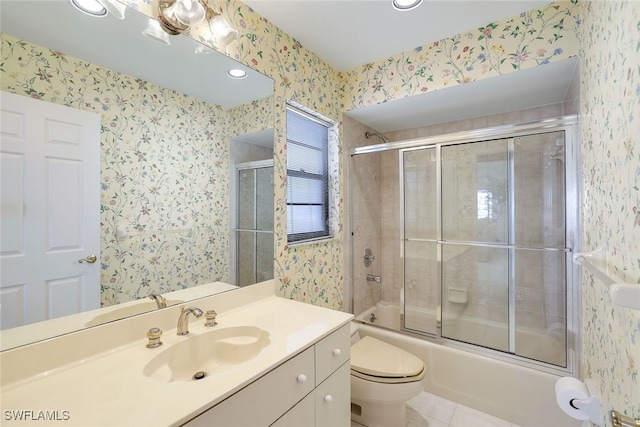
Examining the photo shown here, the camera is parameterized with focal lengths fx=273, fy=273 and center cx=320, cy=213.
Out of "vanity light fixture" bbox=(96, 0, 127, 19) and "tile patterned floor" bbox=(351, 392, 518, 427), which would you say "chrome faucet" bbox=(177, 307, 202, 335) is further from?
"tile patterned floor" bbox=(351, 392, 518, 427)

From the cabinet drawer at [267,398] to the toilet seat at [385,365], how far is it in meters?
0.65

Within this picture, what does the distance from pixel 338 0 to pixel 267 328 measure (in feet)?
5.54

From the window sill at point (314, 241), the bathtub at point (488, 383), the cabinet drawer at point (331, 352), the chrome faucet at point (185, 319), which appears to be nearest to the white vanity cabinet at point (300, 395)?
the cabinet drawer at point (331, 352)

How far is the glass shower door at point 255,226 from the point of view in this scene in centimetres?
149

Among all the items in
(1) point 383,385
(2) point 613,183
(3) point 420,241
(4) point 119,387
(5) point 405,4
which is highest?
(5) point 405,4

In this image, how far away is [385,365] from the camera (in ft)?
5.34

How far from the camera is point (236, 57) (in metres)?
1.45

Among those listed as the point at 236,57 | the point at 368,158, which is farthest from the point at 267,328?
the point at 368,158

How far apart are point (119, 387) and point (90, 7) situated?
125cm

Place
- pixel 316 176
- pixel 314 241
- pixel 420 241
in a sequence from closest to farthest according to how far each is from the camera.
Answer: pixel 314 241 < pixel 316 176 < pixel 420 241

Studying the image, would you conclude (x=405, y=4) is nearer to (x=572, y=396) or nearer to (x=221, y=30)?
(x=221, y=30)

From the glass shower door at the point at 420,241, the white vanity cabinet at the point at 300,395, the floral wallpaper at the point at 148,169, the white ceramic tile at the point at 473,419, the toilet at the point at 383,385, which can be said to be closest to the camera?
the white vanity cabinet at the point at 300,395

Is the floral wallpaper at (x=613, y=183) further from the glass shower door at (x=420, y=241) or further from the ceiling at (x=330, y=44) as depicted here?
the glass shower door at (x=420, y=241)

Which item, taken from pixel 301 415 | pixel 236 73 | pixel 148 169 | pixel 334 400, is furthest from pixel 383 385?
pixel 236 73
